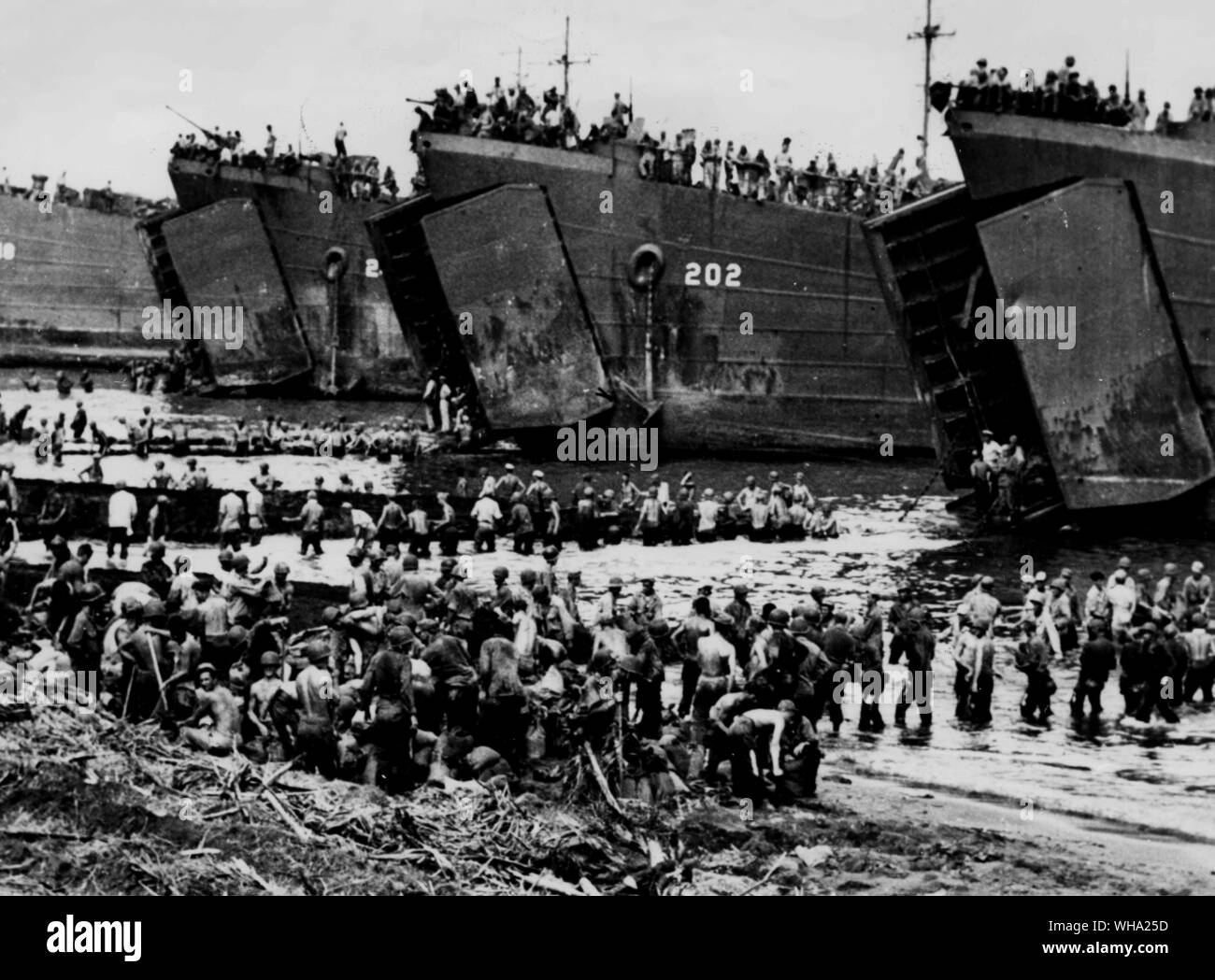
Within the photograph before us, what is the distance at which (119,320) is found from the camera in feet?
188

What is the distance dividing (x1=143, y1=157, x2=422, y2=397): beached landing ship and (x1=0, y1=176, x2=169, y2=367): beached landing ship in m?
7.88

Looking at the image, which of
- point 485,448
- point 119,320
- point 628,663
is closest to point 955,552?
A: point 628,663

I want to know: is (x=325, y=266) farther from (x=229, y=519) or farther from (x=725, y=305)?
(x=229, y=519)

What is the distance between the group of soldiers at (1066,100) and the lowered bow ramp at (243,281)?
2575 cm

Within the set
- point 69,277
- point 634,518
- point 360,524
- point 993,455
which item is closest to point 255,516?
point 360,524

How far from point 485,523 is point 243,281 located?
81.4 feet

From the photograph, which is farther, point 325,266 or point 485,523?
point 325,266

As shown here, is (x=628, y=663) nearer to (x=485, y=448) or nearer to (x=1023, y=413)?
(x=1023, y=413)

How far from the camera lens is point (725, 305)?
35562 mm

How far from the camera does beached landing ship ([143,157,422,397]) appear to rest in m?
47.2

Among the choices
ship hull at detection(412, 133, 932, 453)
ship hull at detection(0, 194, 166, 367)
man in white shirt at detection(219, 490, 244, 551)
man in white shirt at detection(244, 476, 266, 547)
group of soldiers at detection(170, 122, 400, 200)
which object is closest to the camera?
man in white shirt at detection(219, 490, 244, 551)

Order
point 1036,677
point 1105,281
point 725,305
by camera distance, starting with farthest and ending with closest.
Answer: point 725,305
point 1105,281
point 1036,677

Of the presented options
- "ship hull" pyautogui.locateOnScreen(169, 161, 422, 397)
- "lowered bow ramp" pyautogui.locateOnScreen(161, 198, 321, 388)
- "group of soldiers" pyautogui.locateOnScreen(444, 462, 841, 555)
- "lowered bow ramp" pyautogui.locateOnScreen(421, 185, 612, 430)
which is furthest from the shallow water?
"ship hull" pyautogui.locateOnScreen(169, 161, 422, 397)

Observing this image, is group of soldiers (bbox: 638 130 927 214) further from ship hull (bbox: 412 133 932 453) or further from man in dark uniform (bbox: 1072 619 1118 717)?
man in dark uniform (bbox: 1072 619 1118 717)
